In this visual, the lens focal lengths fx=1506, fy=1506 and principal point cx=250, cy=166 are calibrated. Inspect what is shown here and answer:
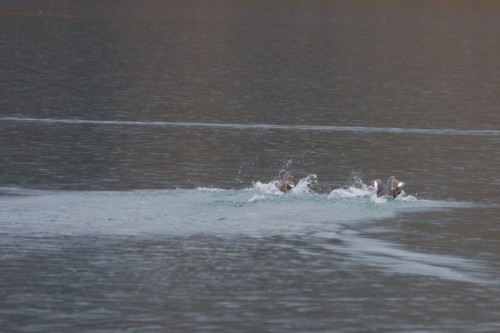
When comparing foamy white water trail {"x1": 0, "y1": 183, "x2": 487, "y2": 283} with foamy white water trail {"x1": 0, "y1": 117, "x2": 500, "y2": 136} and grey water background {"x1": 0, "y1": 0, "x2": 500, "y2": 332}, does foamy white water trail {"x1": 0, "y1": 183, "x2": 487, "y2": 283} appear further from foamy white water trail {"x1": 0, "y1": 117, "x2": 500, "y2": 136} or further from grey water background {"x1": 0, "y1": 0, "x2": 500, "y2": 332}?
foamy white water trail {"x1": 0, "y1": 117, "x2": 500, "y2": 136}

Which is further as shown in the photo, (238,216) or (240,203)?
(240,203)

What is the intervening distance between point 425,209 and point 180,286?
27.3 ft

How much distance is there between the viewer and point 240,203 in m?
27.8

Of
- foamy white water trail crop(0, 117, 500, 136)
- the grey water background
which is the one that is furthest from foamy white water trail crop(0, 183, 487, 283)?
foamy white water trail crop(0, 117, 500, 136)

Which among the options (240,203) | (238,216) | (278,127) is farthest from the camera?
(278,127)

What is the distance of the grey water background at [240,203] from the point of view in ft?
67.8

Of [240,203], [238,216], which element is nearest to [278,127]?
[240,203]

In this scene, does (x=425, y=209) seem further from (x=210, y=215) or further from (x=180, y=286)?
(x=180, y=286)

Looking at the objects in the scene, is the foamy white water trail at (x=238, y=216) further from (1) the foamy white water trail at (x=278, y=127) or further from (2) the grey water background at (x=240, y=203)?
(1) the foamy white water trail at (x=278, y=127)

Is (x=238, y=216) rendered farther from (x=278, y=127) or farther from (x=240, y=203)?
(x=278, y=127)

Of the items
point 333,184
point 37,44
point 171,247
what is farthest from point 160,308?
point 37,44

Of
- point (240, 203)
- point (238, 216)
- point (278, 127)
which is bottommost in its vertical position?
point (238, 216)

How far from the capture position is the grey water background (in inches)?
814

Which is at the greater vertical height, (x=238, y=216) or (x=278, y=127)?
(x=278, y=127)
